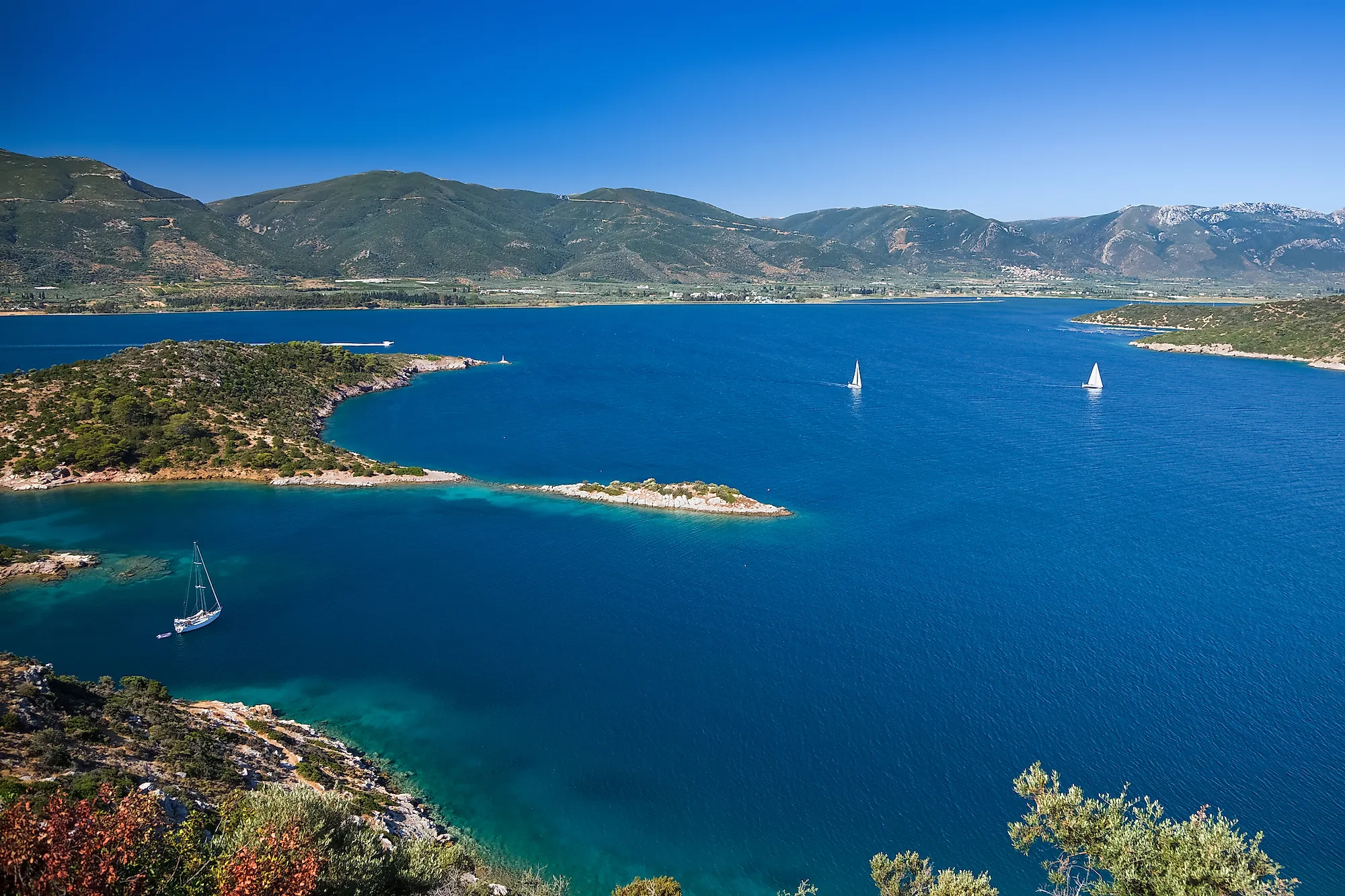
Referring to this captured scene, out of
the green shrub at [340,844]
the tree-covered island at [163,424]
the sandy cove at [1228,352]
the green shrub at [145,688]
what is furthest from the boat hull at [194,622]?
the sandy cove at [1228,352]

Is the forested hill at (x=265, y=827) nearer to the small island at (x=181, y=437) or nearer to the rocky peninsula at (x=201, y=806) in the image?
the rocky peninsula at (x=201, y=806)

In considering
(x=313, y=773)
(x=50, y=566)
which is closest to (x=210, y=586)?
(x=50, y=566)

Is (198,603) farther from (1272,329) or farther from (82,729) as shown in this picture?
(1272,329)

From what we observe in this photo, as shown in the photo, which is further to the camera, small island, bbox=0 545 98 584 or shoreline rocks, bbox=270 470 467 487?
shoreline rocks, bbox=270 470 467 487

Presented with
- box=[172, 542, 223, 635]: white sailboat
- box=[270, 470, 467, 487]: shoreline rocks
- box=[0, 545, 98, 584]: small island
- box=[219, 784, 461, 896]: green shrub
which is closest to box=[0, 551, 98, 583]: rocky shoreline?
box=[0, 545, 98, 584]: small island

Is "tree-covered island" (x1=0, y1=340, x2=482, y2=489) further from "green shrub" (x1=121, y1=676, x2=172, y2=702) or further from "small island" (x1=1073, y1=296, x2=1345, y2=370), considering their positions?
"small island" (x1=1073, y1=296, x2=1345, y2=370)

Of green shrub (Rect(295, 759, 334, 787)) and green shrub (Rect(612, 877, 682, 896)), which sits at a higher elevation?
green shrub (Rect(612, 877, 682, 896))

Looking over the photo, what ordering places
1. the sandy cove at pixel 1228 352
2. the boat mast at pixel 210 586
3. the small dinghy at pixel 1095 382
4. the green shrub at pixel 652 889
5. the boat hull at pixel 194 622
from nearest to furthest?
1. the green shrub at pixel 652 889
2. the boat hull at pixel 194 622
3. the boat mast at pixel 210 586
4. the small dinghy at pixel 1095 382
5. the sandy cove at pixel 1228 352
